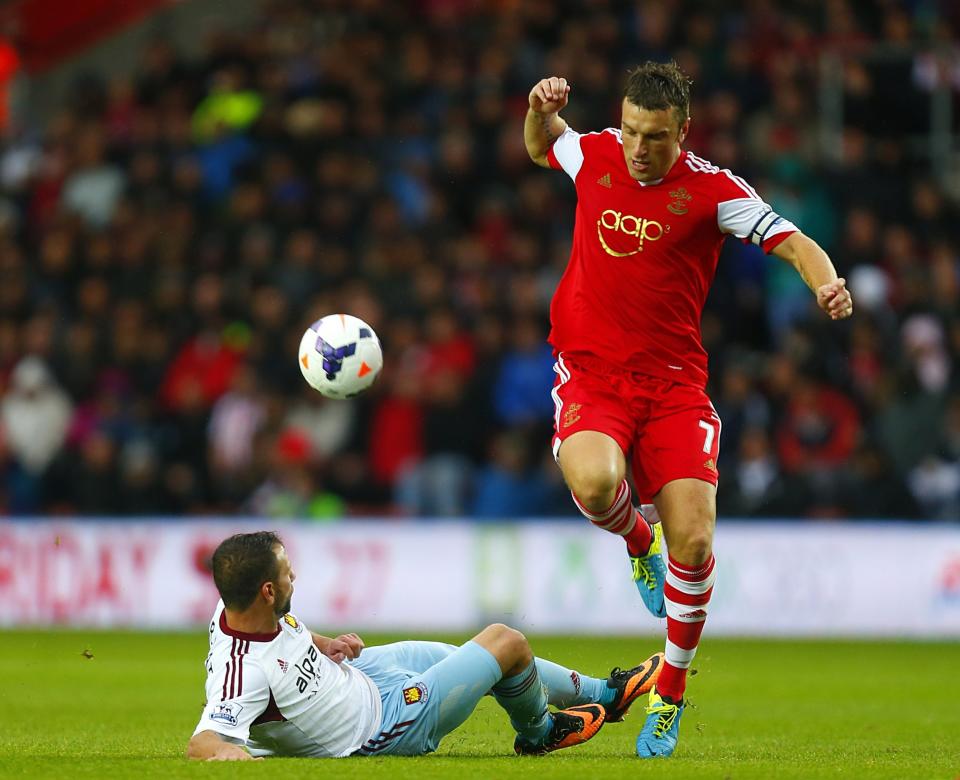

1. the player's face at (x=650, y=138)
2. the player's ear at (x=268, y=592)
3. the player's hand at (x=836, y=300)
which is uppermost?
the player's face at (x=650, y=138)

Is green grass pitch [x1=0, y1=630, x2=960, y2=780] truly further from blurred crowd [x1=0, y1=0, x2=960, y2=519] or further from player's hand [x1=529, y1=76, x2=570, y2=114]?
player's hand [x1=529, y1=76, x2=570, y2=114]

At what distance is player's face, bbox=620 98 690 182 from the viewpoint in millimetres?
7301

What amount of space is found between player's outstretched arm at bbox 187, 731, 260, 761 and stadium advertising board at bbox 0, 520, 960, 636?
8932 mm

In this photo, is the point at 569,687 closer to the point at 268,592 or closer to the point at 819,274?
the point at 268,592

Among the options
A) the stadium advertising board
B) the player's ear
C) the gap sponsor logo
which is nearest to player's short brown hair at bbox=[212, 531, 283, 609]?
the player's ear

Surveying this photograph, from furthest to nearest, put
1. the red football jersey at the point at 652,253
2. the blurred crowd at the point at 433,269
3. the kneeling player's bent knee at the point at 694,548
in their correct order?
the blurred crowd at the point at 433,269
the red football jersey at the point at 652,253
the kneeling player's bent knee at the point at 694,548

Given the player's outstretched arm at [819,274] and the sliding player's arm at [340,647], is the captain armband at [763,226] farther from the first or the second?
the sliding player's arm at [340,647]

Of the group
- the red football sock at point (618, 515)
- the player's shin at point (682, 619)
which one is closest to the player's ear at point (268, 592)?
the red football sock at point (618, 515)

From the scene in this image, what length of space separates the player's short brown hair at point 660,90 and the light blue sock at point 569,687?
2.31 metres

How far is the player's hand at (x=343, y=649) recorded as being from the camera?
261 inches

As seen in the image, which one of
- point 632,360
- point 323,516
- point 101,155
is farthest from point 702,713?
point 101,155

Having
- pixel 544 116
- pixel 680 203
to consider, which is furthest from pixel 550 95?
pixel 680 203

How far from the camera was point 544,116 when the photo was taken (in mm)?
7938

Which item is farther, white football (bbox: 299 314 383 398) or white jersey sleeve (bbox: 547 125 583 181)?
white football (bbox: 299 314 383 398)
